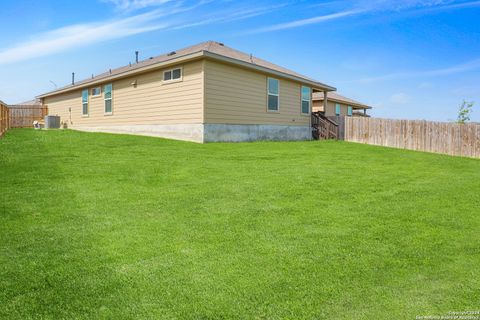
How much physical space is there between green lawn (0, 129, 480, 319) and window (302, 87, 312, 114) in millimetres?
12813

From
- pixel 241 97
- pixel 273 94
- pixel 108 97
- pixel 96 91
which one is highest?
pixel 96 91

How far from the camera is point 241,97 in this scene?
15.9 m

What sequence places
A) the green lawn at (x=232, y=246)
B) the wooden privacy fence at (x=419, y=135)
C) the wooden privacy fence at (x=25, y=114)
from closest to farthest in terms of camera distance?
the green lawn at (x=232, y=246) → the wooden privacy fence at (x=419, y=135) → the wooden privacy fence at (x=25, y=114)

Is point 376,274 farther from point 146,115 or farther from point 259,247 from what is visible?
point 146,115

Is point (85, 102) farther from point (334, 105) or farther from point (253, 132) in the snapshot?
point (334, 105)

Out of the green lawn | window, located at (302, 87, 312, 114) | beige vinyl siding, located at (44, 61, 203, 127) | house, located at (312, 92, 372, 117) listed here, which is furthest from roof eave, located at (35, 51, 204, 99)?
house, located at (312, 92, 372, 117)

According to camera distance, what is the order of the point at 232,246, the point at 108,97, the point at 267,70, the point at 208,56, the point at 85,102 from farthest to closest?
the point at 85,102
the point at 108,97
the point at 267,70
the point at 208,56
the point at 232,246

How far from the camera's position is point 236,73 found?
15625 millimetres

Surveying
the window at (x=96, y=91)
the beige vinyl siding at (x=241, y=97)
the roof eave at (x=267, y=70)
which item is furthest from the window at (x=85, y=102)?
the roof eave at (x=267, y=70)

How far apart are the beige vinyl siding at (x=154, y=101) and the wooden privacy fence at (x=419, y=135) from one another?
901cm

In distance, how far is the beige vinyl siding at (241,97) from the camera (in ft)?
47.5

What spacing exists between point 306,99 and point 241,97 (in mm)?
5702

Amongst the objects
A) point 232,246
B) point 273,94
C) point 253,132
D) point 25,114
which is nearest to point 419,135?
point 273,94

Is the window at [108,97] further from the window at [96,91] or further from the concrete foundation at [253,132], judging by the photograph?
the concrete foundation at [253,132]
